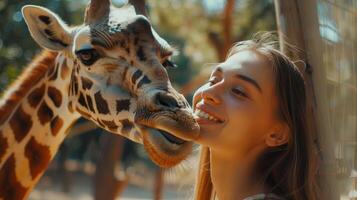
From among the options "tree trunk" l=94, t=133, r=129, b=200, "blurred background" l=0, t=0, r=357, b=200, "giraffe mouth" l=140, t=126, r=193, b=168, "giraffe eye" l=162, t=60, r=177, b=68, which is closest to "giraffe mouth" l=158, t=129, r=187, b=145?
"giraffe mouth" l=140, t=126, r=193, b=168

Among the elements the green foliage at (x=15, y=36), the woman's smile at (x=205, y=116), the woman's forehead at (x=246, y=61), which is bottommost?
the woman's smile at (x=205, y=116)

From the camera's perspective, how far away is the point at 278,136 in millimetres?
2033

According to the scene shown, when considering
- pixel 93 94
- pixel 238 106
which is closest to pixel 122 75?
pixel 93 94

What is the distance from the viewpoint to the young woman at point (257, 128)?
1.95 m

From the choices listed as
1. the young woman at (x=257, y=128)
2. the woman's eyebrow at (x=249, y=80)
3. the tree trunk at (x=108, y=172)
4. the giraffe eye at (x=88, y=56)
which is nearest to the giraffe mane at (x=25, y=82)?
the giraffe eye at (x=88, y=56)

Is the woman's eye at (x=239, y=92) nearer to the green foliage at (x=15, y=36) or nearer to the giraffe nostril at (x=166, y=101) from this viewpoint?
the giraffe nostril at (x=166, y=101)

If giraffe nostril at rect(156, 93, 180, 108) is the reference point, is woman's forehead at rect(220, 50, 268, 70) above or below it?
above

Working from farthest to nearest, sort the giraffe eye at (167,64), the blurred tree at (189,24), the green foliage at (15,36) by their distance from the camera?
1. the blurred tree at (189,24)
2. the green foliage at (15,36)
3. the giraffe eye at (167,64)

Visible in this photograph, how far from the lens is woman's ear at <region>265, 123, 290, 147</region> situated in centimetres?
203

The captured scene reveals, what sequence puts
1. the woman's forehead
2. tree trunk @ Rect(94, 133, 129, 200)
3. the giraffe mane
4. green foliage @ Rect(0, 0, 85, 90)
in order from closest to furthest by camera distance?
the woman's forehead, the giraffe mane, green foliage @ Rect(0, 0, 85, 90), tree trunk @ Rect(94, 133, 129, 200)

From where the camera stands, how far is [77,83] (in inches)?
117

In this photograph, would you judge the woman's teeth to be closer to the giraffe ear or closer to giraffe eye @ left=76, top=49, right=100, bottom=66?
giraffe eye @ left=76, top=49, right=100, bottom=66

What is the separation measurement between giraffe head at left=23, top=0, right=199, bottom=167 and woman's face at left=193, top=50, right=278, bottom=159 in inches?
9.9

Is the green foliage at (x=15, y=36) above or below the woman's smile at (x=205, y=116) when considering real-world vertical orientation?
above
